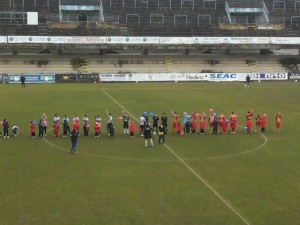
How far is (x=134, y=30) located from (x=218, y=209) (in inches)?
2199

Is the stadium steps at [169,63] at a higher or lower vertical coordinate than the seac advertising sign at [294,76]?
higher

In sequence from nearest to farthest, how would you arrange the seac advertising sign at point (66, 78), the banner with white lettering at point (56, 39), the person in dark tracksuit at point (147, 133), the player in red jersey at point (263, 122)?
the person in dark tracksuit at point (147, 133) → the player in red jersey at point (263, 122) → the seac advertising sign at point (66, 78) → the banner with white lettering at point (56, 39)

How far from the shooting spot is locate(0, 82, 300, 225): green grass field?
16844 millimetres

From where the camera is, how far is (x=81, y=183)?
2014 centimetres

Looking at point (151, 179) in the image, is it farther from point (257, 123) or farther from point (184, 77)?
point (184, 77)

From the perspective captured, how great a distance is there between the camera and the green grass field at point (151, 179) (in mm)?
16844

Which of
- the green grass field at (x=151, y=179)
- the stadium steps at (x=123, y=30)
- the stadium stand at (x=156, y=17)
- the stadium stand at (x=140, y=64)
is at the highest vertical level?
the stadium stand at (x=156, y=17)

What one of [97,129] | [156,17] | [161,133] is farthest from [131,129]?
[156,17]

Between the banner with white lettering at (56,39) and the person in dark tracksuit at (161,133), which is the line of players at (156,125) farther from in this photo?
the banner with white lettering at (56,39)

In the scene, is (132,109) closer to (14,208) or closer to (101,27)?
(14,208)

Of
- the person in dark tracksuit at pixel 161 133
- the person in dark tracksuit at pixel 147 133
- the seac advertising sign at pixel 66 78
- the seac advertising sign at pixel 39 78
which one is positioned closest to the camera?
the person in dark tracksuit at pixel 147 133

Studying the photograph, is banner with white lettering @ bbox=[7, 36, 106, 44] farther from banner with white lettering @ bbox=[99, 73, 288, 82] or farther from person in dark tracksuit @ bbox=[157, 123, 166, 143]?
person in dark tracksuit @ bbox=[157, 123, 166, 143]

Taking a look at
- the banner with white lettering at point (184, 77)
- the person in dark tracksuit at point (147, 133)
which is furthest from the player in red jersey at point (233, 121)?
the banner with white lettering at point (184, 77)

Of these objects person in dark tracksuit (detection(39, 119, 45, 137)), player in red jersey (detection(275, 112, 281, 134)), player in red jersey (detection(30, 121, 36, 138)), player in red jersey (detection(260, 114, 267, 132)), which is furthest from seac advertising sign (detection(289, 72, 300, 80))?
player in red jersey (detection(30, 121, 36, 138))
